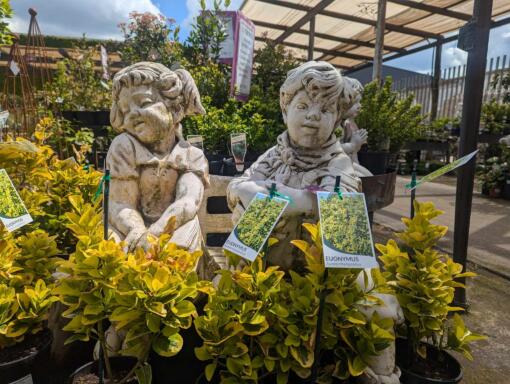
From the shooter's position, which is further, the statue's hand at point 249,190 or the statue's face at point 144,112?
the statue's face at point 144,112

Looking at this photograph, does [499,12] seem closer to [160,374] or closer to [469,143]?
[469,143]

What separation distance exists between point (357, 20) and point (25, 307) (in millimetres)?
8436

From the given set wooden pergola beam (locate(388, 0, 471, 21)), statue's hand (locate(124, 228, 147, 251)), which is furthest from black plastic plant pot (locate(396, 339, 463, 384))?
wooden pergola beam (locate(388, 0, 471, 21))

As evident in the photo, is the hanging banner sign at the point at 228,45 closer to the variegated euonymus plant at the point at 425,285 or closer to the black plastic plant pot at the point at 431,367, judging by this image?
the variegated euonymus plant at the point at 425,285

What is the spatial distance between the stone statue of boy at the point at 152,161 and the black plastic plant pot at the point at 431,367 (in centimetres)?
96

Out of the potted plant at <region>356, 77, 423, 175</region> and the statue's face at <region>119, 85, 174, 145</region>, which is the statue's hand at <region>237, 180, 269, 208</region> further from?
the potted plant at <region>356, 77, 423, 175</region>

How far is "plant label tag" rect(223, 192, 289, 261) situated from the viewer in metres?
1.08

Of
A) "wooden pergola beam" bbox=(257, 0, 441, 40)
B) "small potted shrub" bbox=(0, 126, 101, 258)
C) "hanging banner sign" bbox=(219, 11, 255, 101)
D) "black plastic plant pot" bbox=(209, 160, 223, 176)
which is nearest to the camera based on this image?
"small potted shrub" bbox=(0, 126, 101, 258)

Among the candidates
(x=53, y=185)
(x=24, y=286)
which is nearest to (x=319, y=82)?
(x=24, y=286)

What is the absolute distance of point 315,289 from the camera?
1206 mm

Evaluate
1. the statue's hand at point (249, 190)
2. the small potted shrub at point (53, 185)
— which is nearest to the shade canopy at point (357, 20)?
the small potted shrub at point (53, 185)

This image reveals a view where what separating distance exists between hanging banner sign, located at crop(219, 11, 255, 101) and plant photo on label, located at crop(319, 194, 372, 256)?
9.71 ft

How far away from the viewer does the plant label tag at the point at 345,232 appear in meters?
1.03

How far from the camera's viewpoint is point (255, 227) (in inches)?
43.4
